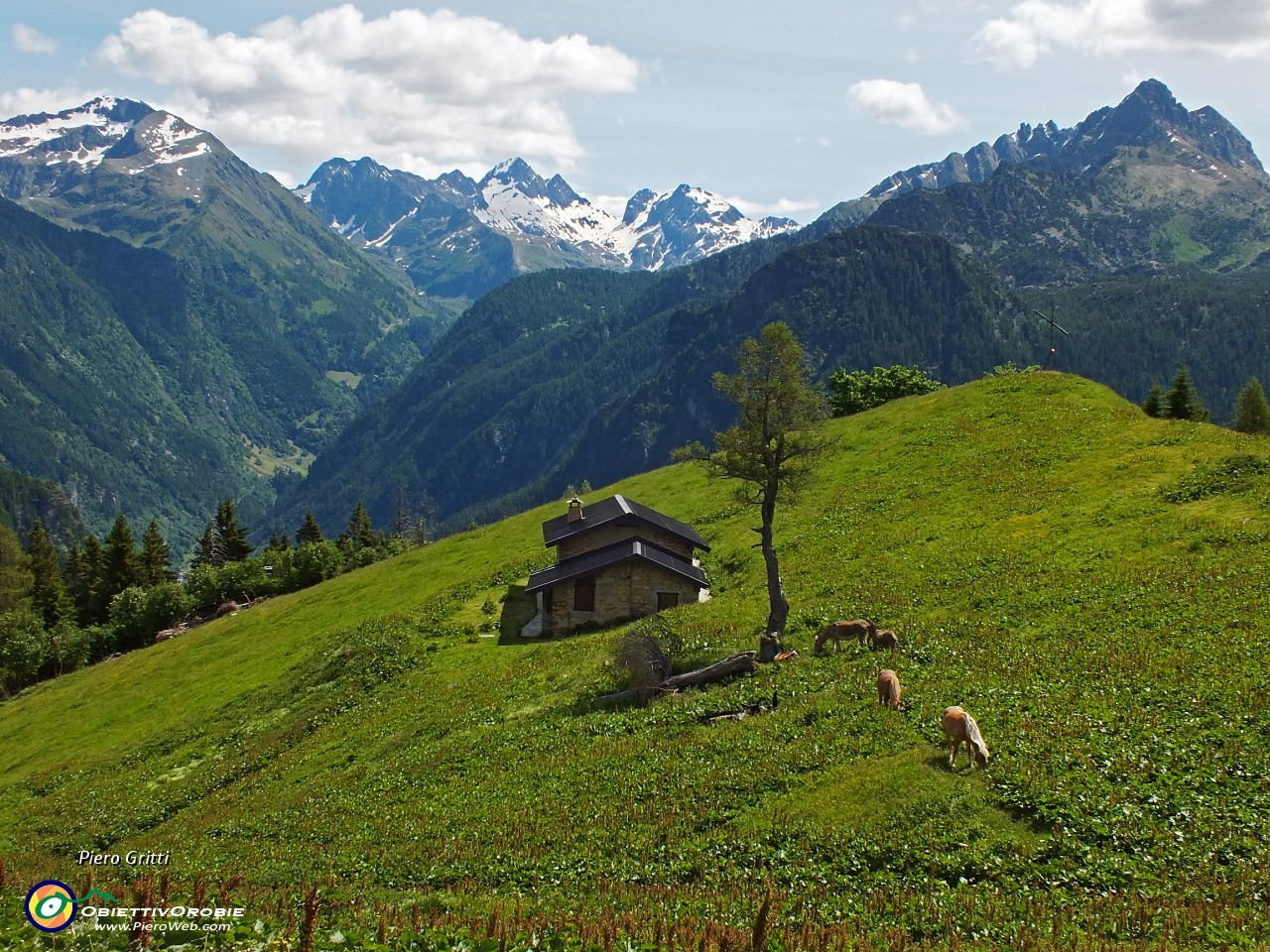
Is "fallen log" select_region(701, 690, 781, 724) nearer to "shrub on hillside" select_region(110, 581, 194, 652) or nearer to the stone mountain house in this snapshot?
the stone mountain house

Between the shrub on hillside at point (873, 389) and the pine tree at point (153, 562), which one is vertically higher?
the shrub on hillside at point (873, 389)

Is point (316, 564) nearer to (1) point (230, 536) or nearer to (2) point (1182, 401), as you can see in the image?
(1) point (230, 536)

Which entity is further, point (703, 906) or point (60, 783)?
point (60, 783)

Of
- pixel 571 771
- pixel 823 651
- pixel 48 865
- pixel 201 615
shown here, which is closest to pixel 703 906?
pixel 571 771

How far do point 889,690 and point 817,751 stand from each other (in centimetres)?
303

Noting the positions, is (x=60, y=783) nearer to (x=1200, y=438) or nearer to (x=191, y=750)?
(x=191, y=750)

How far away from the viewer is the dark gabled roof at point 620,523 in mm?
52656

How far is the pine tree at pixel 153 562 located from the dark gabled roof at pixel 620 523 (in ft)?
222

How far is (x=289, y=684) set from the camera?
47.6m

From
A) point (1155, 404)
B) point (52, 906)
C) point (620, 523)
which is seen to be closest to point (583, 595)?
point (620, 523)

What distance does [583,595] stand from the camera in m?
48.3

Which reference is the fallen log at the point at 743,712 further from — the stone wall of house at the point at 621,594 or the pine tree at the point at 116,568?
the pine tree at the point at 116,568

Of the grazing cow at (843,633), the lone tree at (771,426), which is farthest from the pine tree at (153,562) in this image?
the grazing cow at (843,633)

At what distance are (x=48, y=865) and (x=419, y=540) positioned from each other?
422 feet
